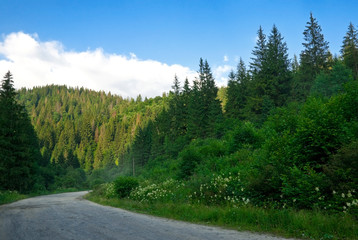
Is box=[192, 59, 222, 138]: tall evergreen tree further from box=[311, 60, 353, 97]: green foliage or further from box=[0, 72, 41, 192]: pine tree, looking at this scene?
box=[0, 72, 41, 192]: pine tree

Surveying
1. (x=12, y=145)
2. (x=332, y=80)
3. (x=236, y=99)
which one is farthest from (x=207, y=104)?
(x=12, y=145)

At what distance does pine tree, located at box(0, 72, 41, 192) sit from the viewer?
2817 centimetres

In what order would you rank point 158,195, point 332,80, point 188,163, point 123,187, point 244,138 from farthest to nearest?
1. point 332,80
2. point 188,163
3. point 244,138
4. point 123,187
5. point 158,195

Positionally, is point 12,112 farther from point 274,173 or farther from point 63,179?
point 63,179

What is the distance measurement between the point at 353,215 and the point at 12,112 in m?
36.7

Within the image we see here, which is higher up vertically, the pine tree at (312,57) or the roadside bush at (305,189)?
the pine tree at (312,57)

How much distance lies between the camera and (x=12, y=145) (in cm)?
2872

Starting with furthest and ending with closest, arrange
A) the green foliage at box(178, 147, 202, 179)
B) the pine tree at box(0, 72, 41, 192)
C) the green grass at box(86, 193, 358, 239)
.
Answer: the pine tree at box(0, 72, 41, 192) < the green foliage at box(178, 147, 202, 179) < the green grass at box(86, 193, 358, 239)

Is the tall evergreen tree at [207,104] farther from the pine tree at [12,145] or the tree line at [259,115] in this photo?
the pine tree at [12,145]

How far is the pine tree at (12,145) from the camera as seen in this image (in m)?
28.2

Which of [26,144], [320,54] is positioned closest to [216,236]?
[26,144]

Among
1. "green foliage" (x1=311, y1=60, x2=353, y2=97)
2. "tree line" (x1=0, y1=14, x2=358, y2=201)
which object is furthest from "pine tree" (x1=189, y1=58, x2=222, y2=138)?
"green foliage" (x1=311, y1=60, x2=353, y2=97)

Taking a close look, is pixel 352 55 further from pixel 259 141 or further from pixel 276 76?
pixel 259 141

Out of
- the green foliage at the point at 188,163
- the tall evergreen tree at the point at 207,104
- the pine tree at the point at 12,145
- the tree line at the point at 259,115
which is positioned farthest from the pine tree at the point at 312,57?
the pine tree at the point at 12,145
